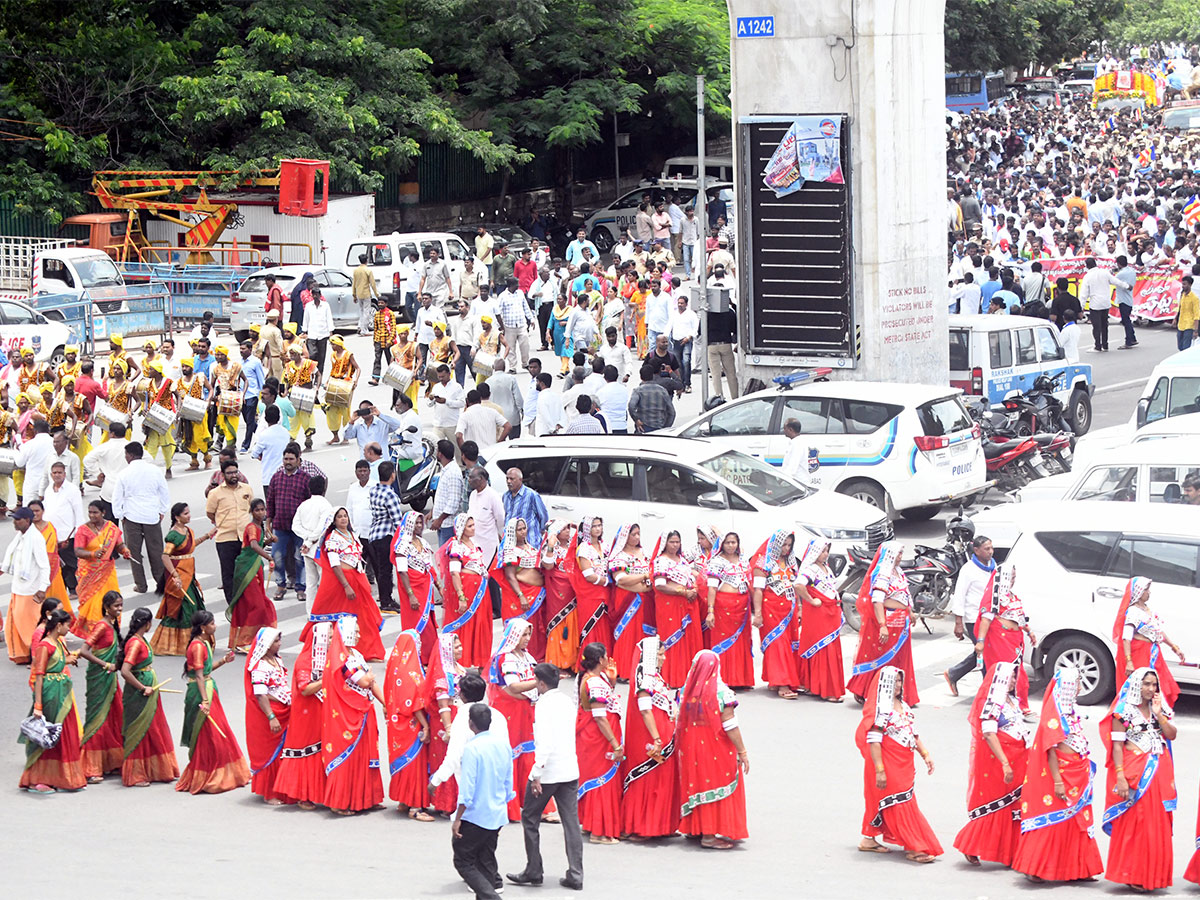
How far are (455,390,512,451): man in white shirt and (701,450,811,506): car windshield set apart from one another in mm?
3429

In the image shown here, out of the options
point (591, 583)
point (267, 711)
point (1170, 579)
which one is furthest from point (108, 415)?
point (1170, 579)

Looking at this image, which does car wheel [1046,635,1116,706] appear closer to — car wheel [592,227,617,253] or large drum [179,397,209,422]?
large drum [179,397,209,422]

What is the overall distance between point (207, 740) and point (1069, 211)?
30.6 metres

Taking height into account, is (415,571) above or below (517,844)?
above

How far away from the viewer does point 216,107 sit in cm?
3734

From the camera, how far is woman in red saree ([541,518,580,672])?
564 inches

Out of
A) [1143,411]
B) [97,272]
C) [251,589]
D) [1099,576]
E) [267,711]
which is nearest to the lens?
[267,711]

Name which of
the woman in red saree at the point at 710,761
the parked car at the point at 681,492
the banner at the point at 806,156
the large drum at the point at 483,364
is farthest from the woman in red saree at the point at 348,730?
the banner at the point at 806,156

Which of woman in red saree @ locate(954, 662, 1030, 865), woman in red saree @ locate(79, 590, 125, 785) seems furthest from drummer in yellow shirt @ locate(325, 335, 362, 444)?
woman in red saree @ locate(954, 662, 1030, 865)

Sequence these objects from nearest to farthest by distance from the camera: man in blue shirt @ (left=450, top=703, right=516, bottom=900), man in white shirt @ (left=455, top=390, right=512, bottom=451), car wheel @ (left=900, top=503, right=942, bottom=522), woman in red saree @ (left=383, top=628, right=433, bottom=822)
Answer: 1. man in blue shirt @ (left=450, top=703, right=516, bottom=900)
2. woman in red saree @ (left=383, top=628, right=433, bottom=822)
3. man in white shirt @ (left=455, top=390, right=512, bottom=451)
4. car wheel @ (left=900, top=503, right=942, bottom=522)

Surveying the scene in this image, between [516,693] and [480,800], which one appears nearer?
[480,800]

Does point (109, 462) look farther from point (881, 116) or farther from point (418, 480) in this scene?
point (881, 116)

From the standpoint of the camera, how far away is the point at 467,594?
1416cm

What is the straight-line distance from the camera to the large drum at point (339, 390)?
22.3 meters
